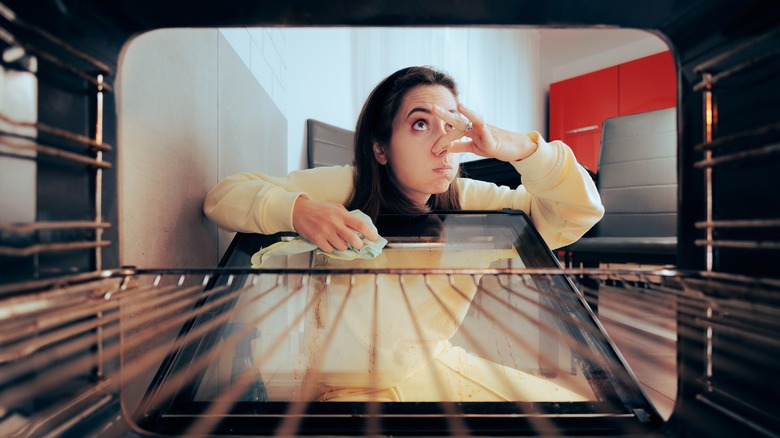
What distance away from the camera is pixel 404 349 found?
0.53 meters

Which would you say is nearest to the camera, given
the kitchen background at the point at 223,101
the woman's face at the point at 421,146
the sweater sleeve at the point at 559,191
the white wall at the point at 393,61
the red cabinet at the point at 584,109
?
the kitchen background at the point at 223,101

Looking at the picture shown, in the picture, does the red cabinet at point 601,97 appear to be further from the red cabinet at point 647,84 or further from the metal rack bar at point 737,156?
the metal rack bar at point 737,156

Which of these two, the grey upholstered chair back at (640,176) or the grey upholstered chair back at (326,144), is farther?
the grey upholstered chair back at (640,176)

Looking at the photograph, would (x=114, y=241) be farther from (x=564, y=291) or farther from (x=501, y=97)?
(x=501, y=97)

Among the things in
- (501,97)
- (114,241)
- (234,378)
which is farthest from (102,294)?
(501,97)

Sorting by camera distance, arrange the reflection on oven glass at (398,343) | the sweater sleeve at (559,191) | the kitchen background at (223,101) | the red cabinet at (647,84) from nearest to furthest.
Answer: the reflection on oven glass at (398,343) → the kitchen background at (223,101) → the sweater sleeve at (559,191) → the red cabinet at (647,84)

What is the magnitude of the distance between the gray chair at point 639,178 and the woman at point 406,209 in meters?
0.97

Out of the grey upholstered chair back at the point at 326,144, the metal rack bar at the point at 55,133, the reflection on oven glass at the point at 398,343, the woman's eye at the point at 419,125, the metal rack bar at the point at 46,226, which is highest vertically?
the grey upholstered chair back at the point at 326,144

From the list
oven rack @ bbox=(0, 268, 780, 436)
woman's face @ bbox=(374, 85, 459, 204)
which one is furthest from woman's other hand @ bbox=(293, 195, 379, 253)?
woman's face @ bbox=(374, 85, 459, 204)

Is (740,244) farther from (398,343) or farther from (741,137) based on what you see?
(398,343)

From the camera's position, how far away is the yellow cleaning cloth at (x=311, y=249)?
0.60 meters

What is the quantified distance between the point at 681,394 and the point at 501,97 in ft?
9.94

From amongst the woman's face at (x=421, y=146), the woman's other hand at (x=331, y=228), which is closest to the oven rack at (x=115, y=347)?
the woman's other hand at (x=331, y=228)

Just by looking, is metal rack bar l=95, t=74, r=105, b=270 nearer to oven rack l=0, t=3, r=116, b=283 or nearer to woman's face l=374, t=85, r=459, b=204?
oven rack l=0, t=3, r=116, b=283
